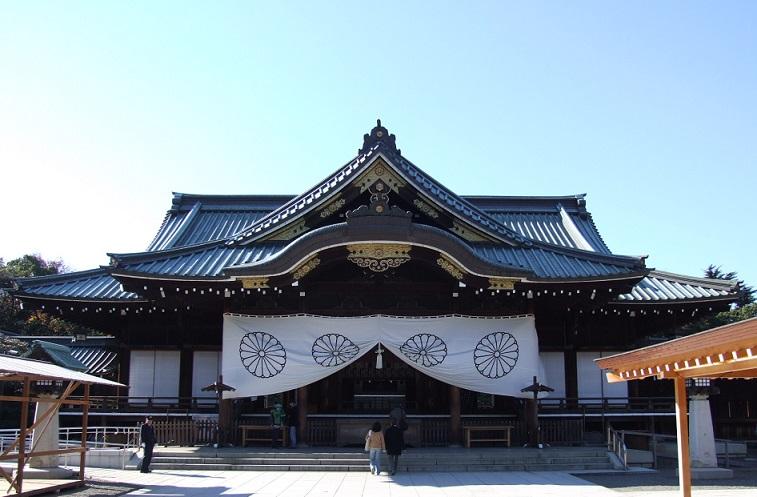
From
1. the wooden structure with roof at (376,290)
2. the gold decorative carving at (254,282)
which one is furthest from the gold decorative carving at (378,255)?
the gold decorative carving at (254,282)

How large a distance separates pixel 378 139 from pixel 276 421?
8084mm

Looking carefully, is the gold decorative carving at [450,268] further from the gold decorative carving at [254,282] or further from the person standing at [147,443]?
the person standing at [147,443]

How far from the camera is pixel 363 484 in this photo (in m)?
14.6

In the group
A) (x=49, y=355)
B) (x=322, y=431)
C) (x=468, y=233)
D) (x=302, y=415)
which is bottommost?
(x=322, y=431)

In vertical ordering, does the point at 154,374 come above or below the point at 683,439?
above

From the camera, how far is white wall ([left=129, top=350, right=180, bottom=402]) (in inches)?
814

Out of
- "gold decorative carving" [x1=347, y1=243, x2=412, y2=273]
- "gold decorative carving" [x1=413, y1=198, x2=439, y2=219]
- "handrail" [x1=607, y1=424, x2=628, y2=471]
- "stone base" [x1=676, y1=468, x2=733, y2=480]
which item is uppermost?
"gold decorative carving" [x1=413, y1=198, x2=439, y2=219]

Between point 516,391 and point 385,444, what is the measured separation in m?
4.22

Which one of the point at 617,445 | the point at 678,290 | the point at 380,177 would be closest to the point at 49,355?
the point at 380,177

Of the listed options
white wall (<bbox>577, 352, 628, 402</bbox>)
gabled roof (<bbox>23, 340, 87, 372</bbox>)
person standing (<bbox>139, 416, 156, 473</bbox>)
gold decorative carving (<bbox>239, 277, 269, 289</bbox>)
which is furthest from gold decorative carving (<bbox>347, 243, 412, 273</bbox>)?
gabled roof (<bbox>23, 340, 87, 372</bbox>)

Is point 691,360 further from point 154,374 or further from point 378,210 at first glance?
point 154,374

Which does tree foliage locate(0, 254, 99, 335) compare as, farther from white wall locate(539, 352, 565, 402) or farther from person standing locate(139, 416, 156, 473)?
white wall locate(539, 352, 565, 402)

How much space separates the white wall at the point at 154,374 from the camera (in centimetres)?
2069

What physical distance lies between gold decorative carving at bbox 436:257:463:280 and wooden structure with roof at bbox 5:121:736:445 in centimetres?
4
